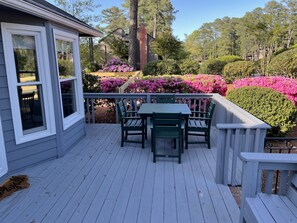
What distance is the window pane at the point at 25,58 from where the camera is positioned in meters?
3.11

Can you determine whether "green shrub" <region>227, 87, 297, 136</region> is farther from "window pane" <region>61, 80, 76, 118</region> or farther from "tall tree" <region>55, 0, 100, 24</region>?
"tall tree" <region>55, 0, 100, 24</region>

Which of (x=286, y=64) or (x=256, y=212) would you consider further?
(x=286, y=64)

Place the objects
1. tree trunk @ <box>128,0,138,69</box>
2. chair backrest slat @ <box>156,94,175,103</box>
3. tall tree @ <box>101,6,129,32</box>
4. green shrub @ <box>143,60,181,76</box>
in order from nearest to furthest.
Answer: chair backrest slat @ <box>156,94,175,103</box> → tree trunk @ <box>128,0,138,69</box> → green shrub @ <box>143,60,181,76</box> → tall tree @ <box>101,6,129,32</box>

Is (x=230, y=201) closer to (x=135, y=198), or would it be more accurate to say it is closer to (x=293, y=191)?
(x=293, y=191)

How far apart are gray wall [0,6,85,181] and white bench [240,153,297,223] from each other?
9.66 feet

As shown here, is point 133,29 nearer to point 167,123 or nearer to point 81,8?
point 81,8

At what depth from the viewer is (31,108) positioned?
11.1 feet

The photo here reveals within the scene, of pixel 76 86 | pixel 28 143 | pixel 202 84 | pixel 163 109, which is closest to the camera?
pixel 28 143

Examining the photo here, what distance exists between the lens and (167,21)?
33375mm

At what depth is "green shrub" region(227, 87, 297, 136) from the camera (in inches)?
186

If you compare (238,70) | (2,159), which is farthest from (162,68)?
(2,159)

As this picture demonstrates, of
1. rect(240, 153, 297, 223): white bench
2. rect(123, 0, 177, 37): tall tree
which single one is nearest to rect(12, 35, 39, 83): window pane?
rect(240, 153, 297, 223): white bench

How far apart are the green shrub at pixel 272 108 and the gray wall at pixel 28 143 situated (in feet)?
12.7

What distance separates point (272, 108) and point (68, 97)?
4252 millimetres
